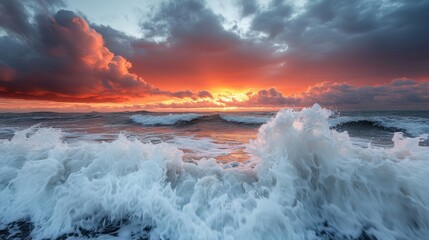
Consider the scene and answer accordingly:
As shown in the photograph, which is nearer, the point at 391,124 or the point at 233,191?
the point at 233,191

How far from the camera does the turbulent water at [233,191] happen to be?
10.5ft

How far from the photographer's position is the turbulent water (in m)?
3.19

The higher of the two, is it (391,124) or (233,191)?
(233,191)

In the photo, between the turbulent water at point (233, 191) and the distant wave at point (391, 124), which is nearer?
the turbulent water at point (233, 191)

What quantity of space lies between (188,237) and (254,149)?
6.65 ft

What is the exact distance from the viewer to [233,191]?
12.7 feet

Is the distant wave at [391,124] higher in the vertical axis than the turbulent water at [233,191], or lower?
lower

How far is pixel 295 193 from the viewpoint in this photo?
3.71 m

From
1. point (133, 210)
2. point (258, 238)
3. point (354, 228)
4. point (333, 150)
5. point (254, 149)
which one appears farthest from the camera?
point (254, 149)

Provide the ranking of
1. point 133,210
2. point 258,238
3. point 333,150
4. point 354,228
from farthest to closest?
point 333,150
point 133,210
point 354,228
point 258,238

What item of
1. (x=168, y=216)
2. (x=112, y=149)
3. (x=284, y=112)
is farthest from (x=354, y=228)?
(x=112, y=149)

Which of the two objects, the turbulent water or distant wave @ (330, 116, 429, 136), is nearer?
the turbulent water

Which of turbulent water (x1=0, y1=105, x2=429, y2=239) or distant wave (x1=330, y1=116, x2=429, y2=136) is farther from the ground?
turbulent water (x1=0, y1=105, x2=429, y2=239)

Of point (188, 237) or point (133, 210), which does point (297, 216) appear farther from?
point (133, 210)
